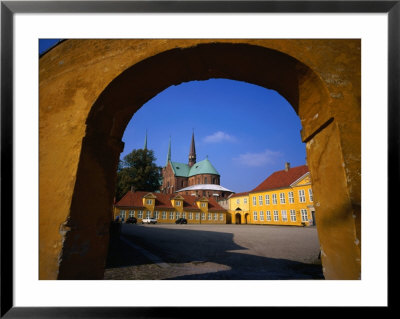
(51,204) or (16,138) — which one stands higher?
(16,138)

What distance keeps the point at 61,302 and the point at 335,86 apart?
3.52 meters

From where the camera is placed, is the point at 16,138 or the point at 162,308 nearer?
the point at 162,308

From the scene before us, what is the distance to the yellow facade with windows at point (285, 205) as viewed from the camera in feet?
87.3

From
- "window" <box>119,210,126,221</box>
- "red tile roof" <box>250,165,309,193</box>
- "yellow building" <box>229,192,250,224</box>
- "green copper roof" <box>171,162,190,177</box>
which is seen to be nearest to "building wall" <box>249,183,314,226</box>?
"red tile roof" <box>250,165,309,193</box>

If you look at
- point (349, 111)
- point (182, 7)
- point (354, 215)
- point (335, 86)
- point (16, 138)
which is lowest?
point (354, 215)

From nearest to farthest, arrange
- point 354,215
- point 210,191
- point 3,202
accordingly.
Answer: point 354,215 < point 3,202 < point 210,191

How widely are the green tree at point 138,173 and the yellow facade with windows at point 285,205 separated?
17085 mm

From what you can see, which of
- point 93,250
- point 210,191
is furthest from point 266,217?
point 93,250

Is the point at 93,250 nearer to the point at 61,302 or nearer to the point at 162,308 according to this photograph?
the point at 61,302

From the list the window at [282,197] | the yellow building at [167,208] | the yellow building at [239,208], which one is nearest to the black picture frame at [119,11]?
the yellow building at [167,208]

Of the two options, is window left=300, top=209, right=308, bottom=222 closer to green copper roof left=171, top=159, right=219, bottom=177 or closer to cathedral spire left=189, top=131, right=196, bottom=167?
green copper roof left=171, top=159, right=219, bottom=177

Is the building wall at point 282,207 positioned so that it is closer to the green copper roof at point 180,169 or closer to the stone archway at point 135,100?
the stone archway at point 135,100

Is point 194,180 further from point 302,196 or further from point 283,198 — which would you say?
point 302,196

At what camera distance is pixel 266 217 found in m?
32.9
